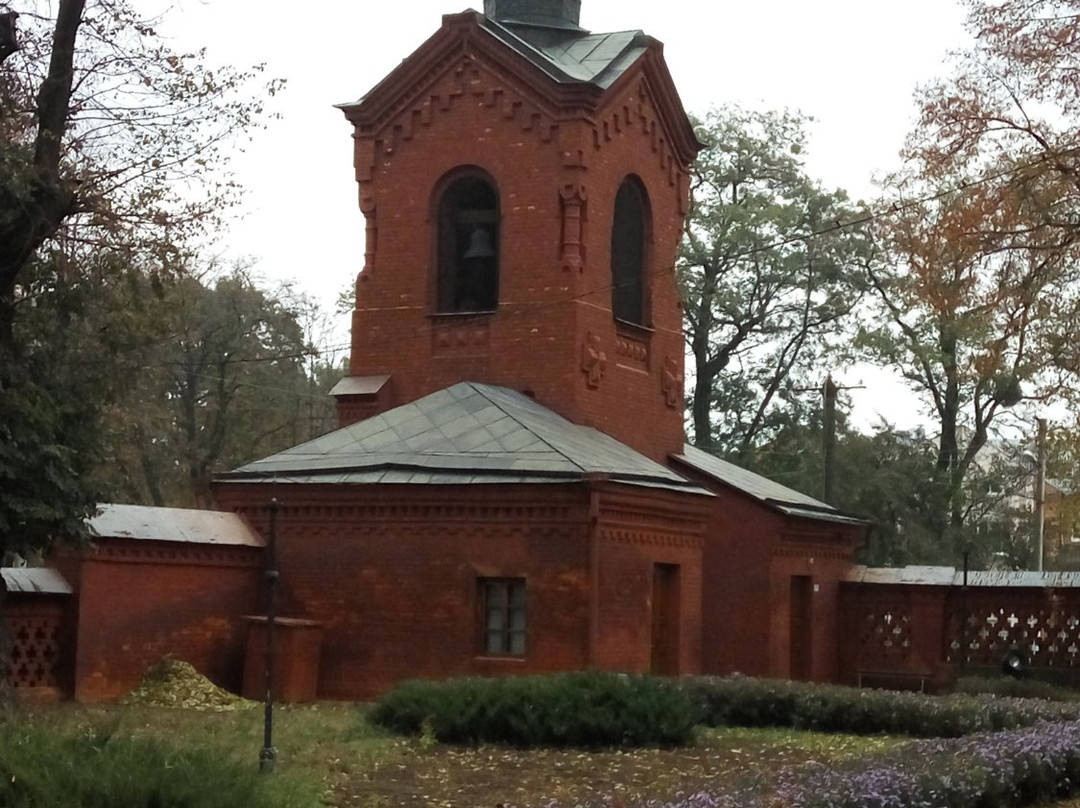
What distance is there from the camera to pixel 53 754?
9227 mm

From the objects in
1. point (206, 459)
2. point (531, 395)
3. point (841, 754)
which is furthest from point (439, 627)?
point (206, 459)

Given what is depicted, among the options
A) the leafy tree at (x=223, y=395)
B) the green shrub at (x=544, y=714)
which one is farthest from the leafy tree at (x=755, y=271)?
the green shrub at (x=544, y=714)

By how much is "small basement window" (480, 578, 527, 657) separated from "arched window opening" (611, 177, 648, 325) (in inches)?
230

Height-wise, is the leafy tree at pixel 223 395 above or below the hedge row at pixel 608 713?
above

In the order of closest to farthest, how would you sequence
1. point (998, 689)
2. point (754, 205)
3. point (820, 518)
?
point (998, 689)
point (820, 518)
point (754, 205)

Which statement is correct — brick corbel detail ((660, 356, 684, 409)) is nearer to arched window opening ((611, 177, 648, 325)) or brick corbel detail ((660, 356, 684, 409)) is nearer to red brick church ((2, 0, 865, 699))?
red brick church ((2, 0, 865, 699))

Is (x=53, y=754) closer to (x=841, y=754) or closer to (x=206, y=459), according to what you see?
(x=841, y=754)

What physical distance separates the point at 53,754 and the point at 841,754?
864 centimetres

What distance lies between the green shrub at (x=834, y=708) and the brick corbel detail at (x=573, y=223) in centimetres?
710

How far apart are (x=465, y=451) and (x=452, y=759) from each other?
6.82 m

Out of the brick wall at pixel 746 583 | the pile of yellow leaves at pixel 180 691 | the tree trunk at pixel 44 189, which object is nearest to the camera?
the tree trunk at pixel 44 189

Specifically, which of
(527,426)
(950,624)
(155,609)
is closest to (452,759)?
(155,609)

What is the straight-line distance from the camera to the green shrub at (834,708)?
17.6m

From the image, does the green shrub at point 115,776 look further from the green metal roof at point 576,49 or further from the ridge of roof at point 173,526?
the green metal roof at point 576,49
